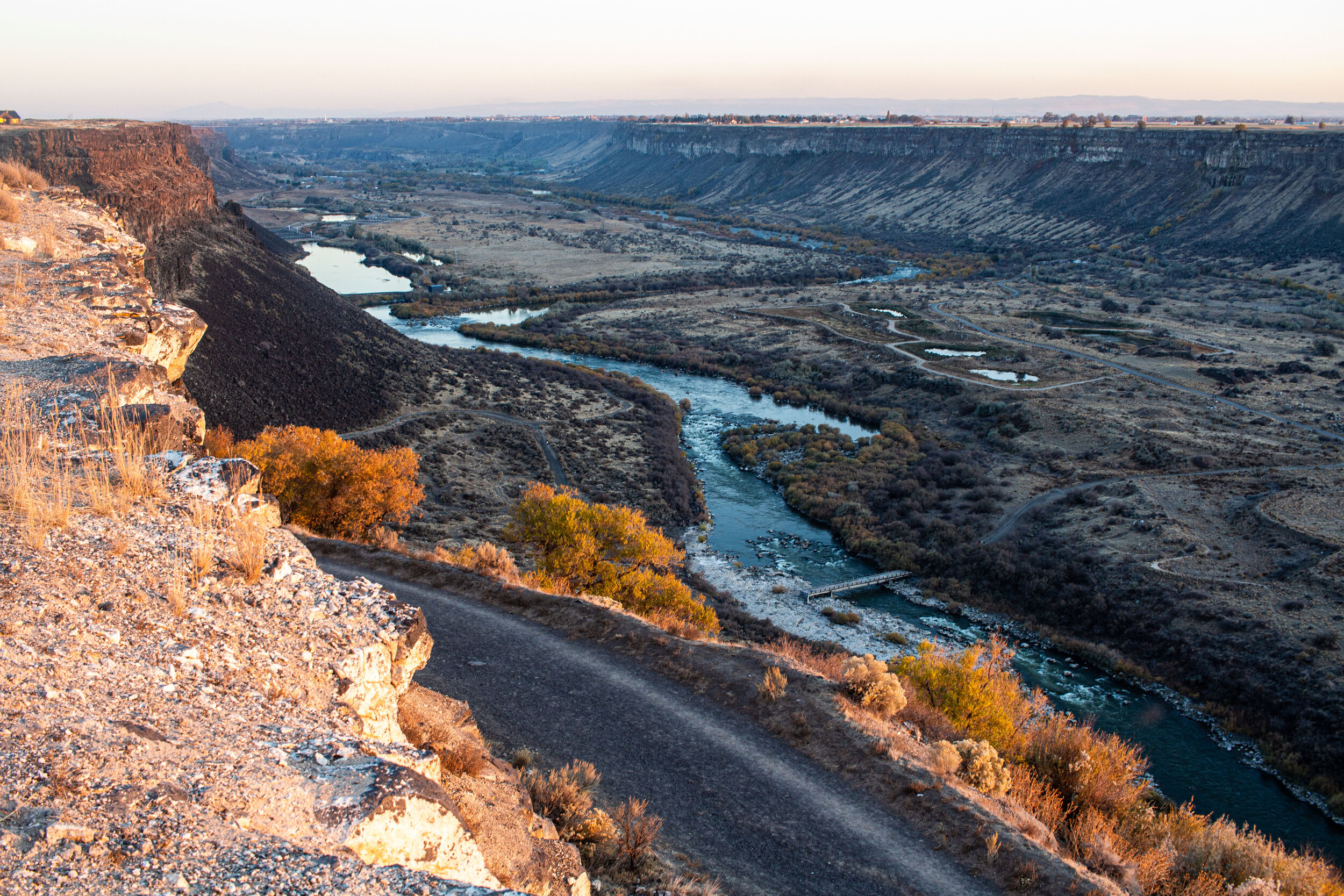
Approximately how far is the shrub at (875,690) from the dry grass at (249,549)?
870 cm

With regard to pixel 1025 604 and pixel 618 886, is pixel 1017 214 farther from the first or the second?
pixel 618 886

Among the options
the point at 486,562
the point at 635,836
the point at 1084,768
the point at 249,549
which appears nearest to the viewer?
the point at 249,549

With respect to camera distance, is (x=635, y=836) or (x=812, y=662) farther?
(x=812, y=662)

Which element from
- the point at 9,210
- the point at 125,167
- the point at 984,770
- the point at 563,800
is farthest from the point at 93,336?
the point at 125,167

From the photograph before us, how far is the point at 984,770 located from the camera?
448 inches

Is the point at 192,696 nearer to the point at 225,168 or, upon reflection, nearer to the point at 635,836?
the point at 635,836

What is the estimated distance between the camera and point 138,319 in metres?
16.0

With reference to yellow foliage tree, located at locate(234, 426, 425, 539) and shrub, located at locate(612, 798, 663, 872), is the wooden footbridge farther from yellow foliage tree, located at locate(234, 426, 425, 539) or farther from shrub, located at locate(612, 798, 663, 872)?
shrub, located at locate(612, 798, 663, 872)

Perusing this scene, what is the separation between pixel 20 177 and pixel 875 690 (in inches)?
1199

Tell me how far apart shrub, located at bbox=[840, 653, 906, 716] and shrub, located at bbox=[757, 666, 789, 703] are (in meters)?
1.02

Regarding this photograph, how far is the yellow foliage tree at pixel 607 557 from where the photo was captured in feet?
64.6

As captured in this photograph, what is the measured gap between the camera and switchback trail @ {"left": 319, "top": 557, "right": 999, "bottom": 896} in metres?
9.66

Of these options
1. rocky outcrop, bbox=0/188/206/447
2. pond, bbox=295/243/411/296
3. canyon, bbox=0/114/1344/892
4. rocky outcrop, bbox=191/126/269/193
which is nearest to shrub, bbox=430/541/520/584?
canyon, bbox=0/114/1344/892

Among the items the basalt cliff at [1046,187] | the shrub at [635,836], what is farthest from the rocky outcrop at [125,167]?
the basalt cliff at [1046,187]
